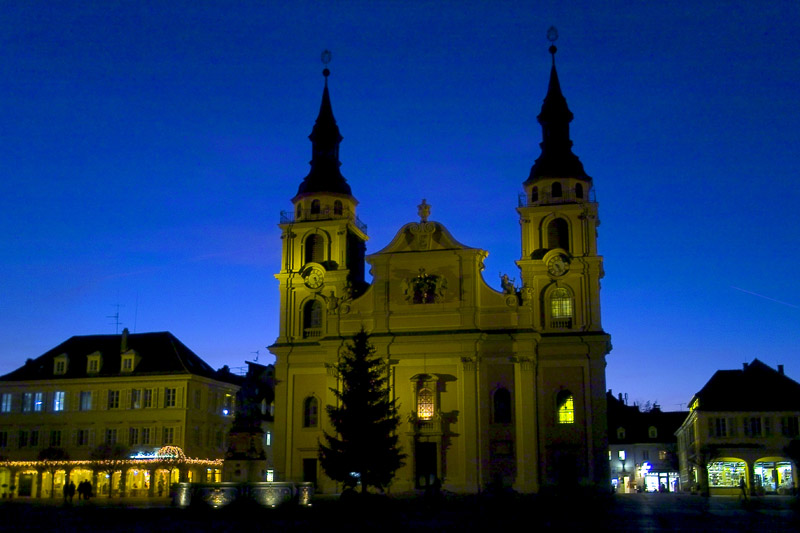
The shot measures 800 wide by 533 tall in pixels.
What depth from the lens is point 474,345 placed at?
52.6 metres

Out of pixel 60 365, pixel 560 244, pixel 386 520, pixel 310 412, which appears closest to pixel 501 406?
pixel 560 244

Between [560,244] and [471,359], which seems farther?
[560,244]

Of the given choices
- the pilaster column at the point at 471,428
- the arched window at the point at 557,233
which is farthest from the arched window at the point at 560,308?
the pilaster column at the point at 471,428

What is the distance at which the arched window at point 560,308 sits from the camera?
54594 mm

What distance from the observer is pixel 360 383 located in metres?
47.5

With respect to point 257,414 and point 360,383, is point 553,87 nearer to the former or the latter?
point 360,383

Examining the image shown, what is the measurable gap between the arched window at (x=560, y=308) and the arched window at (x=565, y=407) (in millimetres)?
4047

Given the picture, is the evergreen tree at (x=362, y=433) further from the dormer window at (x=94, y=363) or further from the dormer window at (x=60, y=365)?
the dormer window at (x=60, y=365)

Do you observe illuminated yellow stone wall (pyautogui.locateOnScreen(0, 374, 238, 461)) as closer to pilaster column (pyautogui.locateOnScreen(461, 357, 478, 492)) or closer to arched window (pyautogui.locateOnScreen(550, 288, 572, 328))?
pilaster column (pyautogui.locateOnScreen(461, 357, 478, 492))

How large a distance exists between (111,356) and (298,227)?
16143mm

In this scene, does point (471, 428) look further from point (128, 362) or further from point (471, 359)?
point (128, 362)

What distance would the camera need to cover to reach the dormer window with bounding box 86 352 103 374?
63.1 meters

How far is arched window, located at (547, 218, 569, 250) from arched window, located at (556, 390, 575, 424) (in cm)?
881

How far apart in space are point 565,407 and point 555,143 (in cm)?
1640
